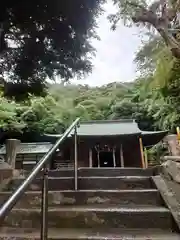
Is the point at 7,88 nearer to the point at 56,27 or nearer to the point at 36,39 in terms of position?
the point at 36,39

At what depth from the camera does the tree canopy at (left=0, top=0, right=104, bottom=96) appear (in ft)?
8.50

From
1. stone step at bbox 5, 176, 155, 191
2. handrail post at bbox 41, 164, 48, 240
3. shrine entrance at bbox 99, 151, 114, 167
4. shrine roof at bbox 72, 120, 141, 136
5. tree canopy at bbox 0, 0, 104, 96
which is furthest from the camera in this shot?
shrine roof at bbox 72, 120, 141, 136

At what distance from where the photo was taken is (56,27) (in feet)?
9.34

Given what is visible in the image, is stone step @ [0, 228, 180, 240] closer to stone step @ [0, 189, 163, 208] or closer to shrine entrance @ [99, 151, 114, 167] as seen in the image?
stone step @ [0, 189, 163, 208]

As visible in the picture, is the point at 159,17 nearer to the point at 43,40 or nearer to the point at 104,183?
the point at 43,40

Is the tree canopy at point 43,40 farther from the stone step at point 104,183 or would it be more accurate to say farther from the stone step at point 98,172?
the stone step at point 104,183

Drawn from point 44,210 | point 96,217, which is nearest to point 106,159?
point 96,217

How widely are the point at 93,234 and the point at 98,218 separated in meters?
0.17

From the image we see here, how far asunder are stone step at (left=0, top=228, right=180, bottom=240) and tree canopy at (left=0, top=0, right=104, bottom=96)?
6.85ft

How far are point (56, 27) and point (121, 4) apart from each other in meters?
3.89

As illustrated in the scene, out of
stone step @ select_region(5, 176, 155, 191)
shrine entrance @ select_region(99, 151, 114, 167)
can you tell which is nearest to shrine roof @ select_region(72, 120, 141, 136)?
shrine entrance @ select_region(99, 151, 114, 167)

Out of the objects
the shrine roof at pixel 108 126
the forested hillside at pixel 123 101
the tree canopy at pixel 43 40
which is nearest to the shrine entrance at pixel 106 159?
the shrine roof at pixel 108 126

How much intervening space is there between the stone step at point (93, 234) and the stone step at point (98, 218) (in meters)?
0.05

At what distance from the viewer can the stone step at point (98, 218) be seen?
61.9 inches
